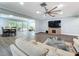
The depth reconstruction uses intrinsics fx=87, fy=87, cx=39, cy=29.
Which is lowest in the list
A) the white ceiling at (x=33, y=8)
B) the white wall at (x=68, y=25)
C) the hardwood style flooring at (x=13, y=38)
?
the hardwood style flooring at (x=13, y=38)

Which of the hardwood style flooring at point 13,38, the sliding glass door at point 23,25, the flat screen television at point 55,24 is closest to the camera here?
the flat screen television at point 55,24

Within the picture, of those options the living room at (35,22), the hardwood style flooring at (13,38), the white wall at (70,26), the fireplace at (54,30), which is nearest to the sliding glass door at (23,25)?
the living room at (35,22)

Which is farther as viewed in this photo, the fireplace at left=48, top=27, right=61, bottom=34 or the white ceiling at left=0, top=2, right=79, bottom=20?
the fireplace at left=48, top=27, right=61, bottom=34

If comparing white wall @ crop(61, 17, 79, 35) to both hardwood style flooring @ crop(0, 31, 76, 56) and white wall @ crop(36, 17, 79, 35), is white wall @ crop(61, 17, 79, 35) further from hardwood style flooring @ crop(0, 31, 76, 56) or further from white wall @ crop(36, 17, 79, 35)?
hardwood style flooring @ crop(0, 31, 76, 56)

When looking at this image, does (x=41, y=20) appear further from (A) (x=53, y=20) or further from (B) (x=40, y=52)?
(B) (x=40, y=52)

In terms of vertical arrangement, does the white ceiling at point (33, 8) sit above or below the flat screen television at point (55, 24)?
above

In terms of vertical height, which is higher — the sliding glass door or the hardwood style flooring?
the sliding glass door

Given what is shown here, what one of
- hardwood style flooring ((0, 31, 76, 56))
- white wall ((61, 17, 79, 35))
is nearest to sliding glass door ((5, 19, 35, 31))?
hardwood style flooring ((0, 31, 76, 56))

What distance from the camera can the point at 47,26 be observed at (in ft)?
7.08

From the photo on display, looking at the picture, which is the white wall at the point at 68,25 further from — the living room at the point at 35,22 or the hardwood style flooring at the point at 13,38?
the hardwood style flooring at the point at 13,38

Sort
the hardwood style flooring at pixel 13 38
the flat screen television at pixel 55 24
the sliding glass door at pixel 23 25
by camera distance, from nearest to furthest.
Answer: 1. the flat screen television at pixel 55 24
2. the sliding glass door at pixel 23 25
3. the hardwood style flooring at pixel 13 38

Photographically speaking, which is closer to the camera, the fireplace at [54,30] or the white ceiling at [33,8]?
the white ceiling at [33,8]

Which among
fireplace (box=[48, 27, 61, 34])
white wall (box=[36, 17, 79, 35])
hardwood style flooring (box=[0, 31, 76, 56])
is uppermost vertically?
white wall (box=[36, 17, 79, 35])

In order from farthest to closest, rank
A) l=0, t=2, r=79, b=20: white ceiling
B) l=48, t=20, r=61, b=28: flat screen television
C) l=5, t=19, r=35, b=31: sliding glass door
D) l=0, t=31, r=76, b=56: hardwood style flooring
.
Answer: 1. l=0, t=31, r=76, b=56: hardwood style flooring
2. l=5, t=19, r=35, b=31: sliding glass door
3. l=48, t=20, r=61, b=28: flat screen television
4. l=0, t=2, r=79, b=20: white ceiling
